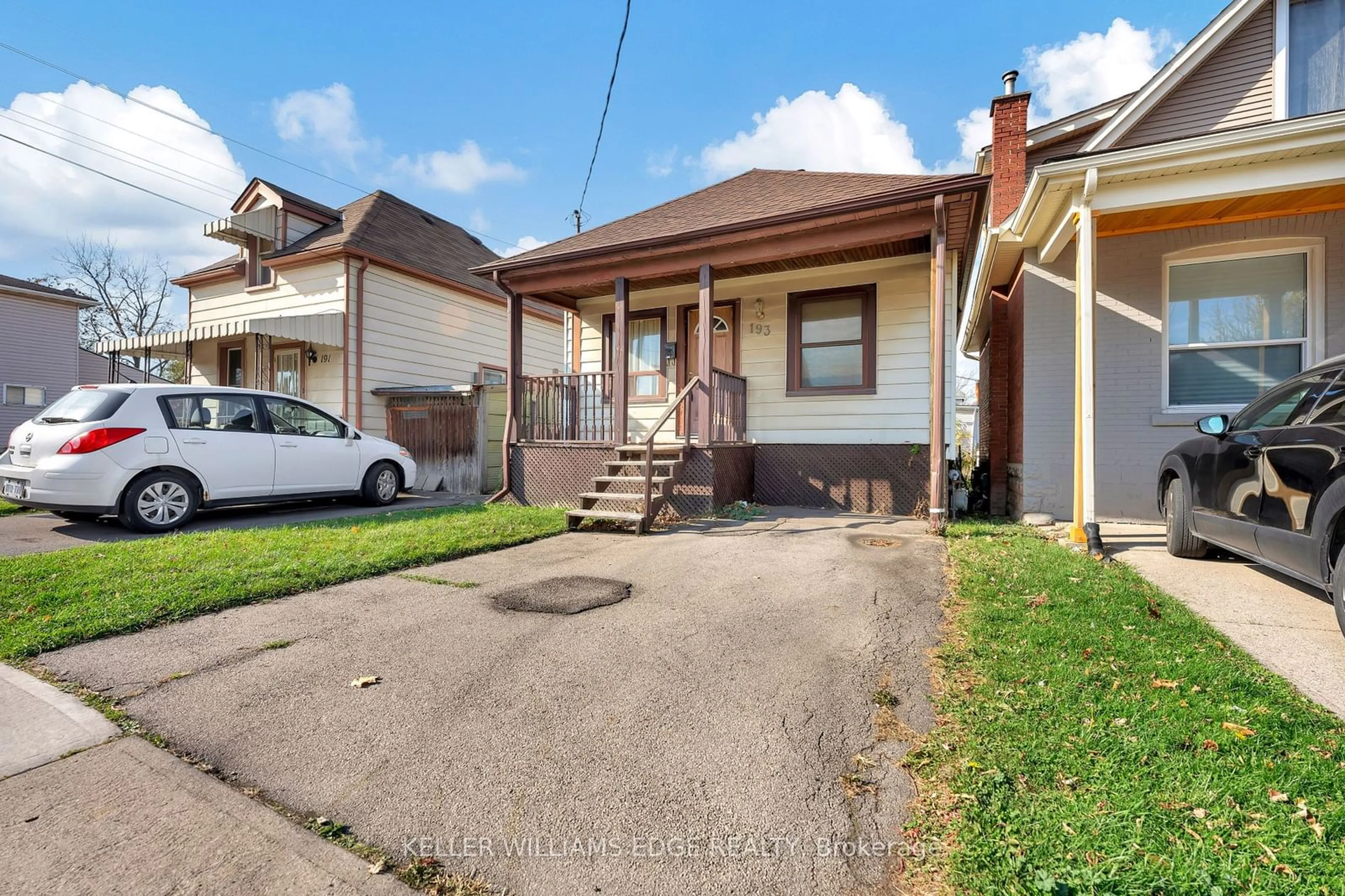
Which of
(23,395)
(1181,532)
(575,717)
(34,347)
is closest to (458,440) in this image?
(575,717)

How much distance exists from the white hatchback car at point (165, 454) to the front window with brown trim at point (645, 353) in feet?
14.7

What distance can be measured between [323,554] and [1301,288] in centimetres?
983

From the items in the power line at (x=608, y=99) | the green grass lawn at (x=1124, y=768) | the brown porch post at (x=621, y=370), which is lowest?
the green grass lawn at (x=1124, y=768)

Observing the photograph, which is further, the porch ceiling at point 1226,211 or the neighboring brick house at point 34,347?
the neighboring brick house at point 34,347

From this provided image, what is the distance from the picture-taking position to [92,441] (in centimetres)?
583

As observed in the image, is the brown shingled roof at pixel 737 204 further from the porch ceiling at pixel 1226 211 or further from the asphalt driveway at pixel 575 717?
the asphalt driveway at pixel 575 717

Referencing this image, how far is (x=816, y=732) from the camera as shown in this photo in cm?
227

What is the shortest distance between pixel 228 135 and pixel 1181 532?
22867mm

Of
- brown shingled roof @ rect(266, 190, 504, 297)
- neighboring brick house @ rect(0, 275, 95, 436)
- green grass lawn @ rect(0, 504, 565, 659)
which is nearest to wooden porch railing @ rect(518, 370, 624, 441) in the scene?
green grass lawn @ rect(0, 504, 565, 659)

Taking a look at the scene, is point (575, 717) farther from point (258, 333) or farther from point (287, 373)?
point (287, 373)

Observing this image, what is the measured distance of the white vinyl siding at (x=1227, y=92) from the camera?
264 inches

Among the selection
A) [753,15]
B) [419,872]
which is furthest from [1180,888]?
[753,15]

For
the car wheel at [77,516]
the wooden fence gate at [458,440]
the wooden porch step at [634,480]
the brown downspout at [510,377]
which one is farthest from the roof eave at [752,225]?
the car wheel at [77,516]

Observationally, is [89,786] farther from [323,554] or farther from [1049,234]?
[1049,234]
